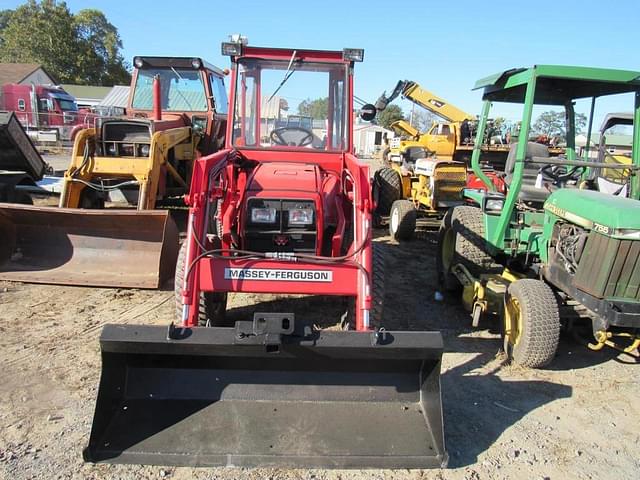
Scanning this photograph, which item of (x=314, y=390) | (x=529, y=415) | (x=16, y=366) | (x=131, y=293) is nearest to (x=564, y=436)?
(x=529, y=415)

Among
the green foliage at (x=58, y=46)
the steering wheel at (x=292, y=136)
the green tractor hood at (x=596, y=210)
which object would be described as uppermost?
the green foliage at (x=58, y=46)

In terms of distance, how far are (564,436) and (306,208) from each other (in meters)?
2.45

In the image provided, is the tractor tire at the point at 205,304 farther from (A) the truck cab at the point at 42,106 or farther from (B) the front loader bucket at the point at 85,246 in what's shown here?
(A) the truck cab at the point at 42,106

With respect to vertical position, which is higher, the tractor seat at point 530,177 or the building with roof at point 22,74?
the building with roof at point 22,74

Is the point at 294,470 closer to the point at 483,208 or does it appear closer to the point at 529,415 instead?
the point at 529,415

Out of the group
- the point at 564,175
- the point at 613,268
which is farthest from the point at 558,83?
the point at 613,268

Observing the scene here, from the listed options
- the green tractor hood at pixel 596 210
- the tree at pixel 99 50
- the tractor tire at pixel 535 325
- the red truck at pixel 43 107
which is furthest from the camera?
the tree at pixel 99 50

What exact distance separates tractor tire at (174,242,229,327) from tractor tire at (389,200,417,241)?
4664 mm

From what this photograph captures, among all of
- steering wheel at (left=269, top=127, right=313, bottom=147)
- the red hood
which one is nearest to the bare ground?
the red hood

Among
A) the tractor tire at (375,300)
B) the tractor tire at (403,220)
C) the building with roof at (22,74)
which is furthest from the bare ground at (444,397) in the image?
the building with roof at (22,74)

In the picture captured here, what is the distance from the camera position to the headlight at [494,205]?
524cm

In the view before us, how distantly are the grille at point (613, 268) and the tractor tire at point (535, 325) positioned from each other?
0.34 m

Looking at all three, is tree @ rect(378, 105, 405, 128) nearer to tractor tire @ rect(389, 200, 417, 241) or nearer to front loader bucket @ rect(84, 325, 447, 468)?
tractor tire @ rect(389, 200, 417, 241)

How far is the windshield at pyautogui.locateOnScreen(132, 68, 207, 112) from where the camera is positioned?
343 inches
